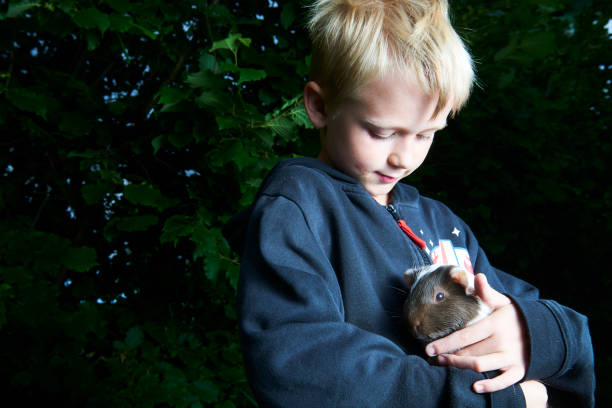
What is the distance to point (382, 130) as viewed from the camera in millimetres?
1217

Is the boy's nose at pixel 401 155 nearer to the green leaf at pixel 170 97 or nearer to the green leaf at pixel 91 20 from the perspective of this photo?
the green leaf at pixel 170 97

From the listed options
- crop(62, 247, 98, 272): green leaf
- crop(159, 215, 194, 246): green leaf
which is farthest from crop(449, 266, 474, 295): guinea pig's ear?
crop(62, 247, 98, 272): green leaf

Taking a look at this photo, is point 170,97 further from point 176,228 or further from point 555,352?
point 555,352

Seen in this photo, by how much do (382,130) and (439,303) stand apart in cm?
44

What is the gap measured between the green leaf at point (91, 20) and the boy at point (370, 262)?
3.22 ft

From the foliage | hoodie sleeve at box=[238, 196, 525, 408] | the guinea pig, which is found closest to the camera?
hoodie sleeve at box=[238, 196, 525, 408]

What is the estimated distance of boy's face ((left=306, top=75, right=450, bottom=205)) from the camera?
120cm

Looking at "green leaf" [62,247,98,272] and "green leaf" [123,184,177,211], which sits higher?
"green leaf" [123,184,177,211]

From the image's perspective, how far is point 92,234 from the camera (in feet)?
9.36

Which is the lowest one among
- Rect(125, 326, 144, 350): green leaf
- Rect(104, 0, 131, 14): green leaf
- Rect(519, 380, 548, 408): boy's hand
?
Rect(125, 326, 144, 350): green leaf

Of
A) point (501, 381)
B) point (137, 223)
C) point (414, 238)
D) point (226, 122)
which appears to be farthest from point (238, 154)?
point (501, 381)

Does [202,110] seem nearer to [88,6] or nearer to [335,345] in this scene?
[88,6]

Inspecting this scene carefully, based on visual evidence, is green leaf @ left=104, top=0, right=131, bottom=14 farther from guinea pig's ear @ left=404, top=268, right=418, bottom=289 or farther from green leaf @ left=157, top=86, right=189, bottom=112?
guinea pig's ear @ left=404, top=268, right=418, bottom=289

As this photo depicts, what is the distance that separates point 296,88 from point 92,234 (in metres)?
1.40
